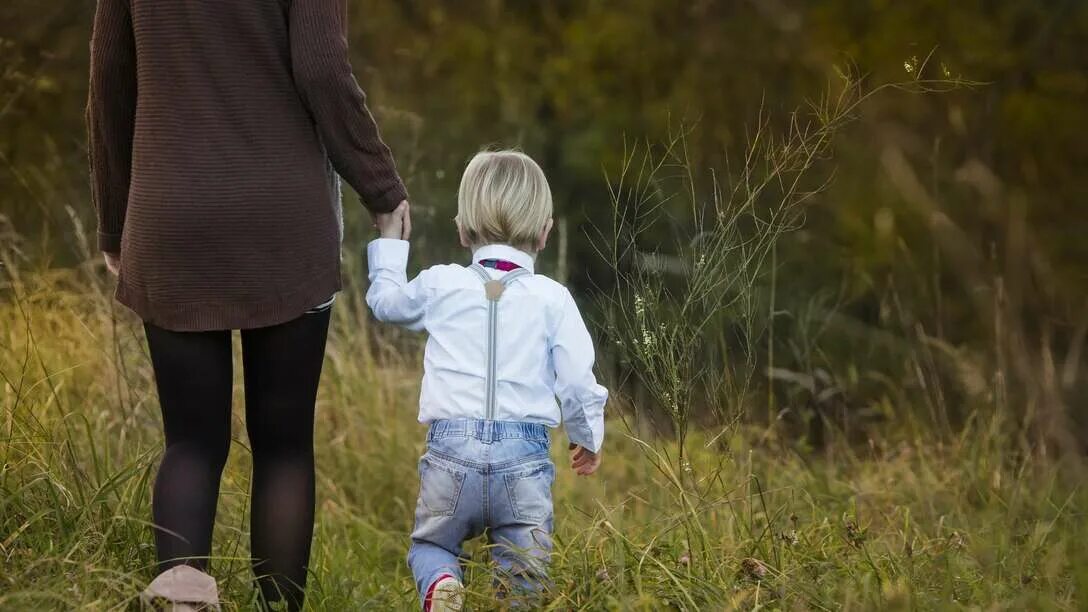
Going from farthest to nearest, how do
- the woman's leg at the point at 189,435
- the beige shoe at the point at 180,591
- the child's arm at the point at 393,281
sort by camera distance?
the child's arm at the point at 393,281, the woman's leg at the point at 189,435, the beige shoe at the point at 180,591

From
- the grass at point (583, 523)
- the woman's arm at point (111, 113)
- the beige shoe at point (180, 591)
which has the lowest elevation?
the grass at point (583, 523)

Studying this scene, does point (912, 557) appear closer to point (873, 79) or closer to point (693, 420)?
point (693, 420)

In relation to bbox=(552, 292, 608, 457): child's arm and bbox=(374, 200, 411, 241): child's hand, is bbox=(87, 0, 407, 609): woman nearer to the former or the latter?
bbox=(374, 200, 411, 241): child's hand

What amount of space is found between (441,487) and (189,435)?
0.45 m

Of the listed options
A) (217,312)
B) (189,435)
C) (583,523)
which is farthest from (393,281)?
(583,523)

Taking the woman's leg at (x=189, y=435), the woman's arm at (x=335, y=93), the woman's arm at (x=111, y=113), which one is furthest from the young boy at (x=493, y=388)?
the woman's arm at (x=111, y=113)

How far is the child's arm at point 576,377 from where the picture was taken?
95.0 inches

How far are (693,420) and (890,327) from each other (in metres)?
1.98

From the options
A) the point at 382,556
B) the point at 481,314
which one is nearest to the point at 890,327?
the point at 382,556

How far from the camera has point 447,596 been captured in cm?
230

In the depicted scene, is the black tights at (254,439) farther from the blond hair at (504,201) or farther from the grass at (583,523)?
the blond hair at (504,201)

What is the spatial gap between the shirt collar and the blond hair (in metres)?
0.02

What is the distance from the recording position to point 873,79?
244 inches

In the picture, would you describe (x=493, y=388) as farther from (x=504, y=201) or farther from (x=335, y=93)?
(x=335, y=93)
